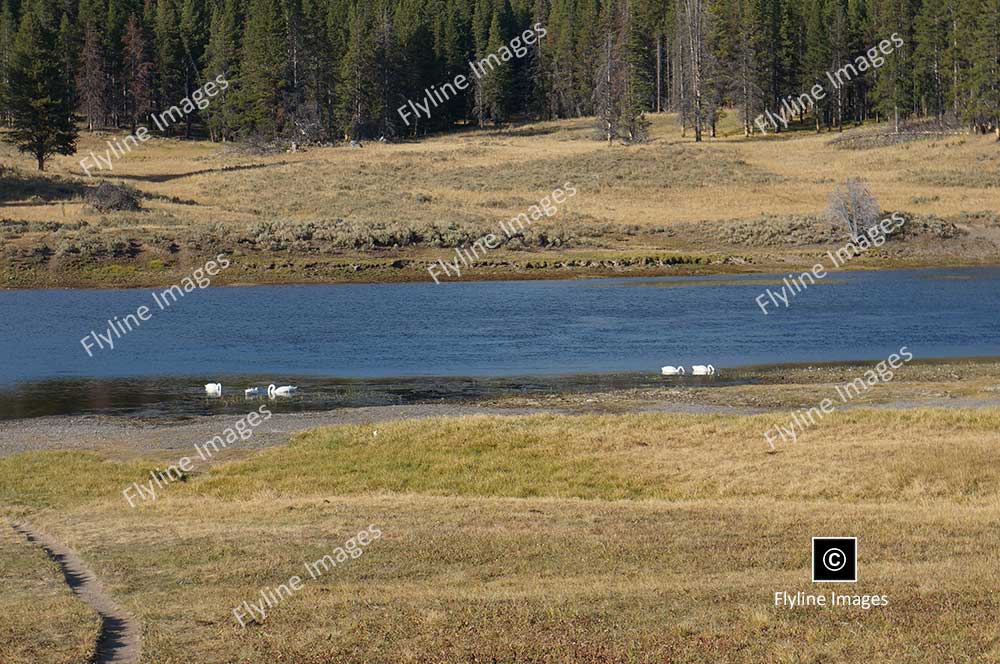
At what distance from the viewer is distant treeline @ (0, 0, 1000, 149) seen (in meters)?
121

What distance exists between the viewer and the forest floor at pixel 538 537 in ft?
37.3

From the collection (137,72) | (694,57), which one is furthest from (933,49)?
(137,72)

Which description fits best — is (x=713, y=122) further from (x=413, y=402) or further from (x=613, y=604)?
(x=613, y=604)

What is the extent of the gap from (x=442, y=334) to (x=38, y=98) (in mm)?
59070

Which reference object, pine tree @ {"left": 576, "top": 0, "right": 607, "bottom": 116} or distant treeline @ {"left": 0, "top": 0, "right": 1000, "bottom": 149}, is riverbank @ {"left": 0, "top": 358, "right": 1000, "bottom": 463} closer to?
distant treeline @ {"left": 0, "top": 0, "right": 1000, "bottom": 149}

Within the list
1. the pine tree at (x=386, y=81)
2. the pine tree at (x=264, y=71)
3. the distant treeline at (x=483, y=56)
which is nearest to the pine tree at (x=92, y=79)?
the distant treeline at (x=483, y=56)

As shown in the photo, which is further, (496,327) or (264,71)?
(264,71)

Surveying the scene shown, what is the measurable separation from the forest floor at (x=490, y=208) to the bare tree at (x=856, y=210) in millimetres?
1137

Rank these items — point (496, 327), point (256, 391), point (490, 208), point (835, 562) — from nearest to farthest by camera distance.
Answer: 1. point (835, 562)
2. point (256, 391)
3. point (496, 327)
4. point (490, 208)

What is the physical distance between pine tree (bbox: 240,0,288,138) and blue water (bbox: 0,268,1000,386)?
2198 inches

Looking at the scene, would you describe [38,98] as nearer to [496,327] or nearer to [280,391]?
[496,327]

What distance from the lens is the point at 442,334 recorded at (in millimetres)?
49906

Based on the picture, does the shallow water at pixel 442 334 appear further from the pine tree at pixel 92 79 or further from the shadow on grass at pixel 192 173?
the pine tree at pixel 92 79

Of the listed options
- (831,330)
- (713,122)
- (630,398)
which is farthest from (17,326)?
(713,122)
